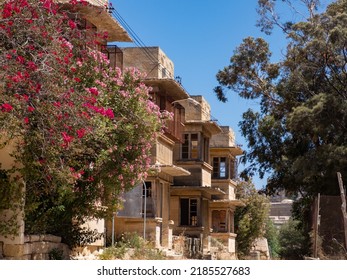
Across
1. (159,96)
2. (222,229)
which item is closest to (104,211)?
(159,96)

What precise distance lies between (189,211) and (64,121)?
27.8m

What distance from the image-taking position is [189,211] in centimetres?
4181

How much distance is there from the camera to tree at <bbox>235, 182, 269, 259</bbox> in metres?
54.2

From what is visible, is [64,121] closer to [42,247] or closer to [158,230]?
[42,247]

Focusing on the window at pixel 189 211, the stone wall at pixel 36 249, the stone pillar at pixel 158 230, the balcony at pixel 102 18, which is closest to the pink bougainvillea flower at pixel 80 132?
the stone wall at pixel 36 249

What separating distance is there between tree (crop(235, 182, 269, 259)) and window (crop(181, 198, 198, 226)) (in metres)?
12.5

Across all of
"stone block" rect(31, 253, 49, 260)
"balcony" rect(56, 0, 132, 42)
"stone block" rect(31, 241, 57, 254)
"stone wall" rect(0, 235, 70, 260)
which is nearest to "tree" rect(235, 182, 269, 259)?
"balcony" rect(56, 0, 132, 42)

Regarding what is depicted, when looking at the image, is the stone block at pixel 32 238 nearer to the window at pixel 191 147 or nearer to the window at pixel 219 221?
the window at pixel 191 147

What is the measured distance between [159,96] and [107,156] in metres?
15.9

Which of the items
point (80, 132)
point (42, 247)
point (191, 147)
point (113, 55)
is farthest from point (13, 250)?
point (191, 147)

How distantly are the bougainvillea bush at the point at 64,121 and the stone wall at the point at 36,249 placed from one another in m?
→ 0.32

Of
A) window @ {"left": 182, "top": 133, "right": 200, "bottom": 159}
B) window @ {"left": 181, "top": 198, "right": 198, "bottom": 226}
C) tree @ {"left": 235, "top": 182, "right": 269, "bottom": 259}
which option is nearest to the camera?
window @ {"left": 182, "top": 133, "right": 200, "bottom": 159}

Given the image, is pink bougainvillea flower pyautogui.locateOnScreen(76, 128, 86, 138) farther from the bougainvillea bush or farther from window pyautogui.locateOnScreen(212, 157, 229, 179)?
window pyautogui.locateOnScreen(212, 157, 229, 179)

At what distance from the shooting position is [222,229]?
49.1 meters
